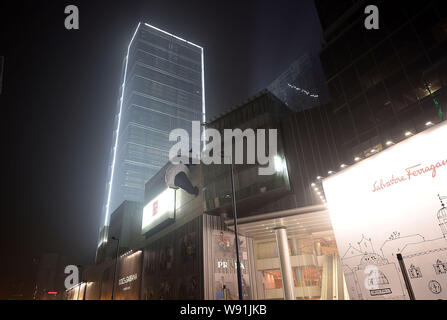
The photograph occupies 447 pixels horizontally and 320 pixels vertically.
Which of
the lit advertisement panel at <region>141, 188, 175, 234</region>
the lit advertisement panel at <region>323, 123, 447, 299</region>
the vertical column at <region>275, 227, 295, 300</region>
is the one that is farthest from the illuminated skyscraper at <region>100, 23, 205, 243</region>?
the lit advertisement panel at <region>323, 123, 447, 299</region>

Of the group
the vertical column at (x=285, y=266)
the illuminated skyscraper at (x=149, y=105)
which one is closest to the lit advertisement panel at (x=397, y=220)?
the vertical column at (x=285, y=266)

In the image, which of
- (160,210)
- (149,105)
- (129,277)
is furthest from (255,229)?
(149,105)

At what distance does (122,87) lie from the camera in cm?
16150

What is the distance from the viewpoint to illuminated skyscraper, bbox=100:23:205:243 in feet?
431

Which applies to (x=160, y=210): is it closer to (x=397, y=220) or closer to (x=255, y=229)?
(x=255, y=229)

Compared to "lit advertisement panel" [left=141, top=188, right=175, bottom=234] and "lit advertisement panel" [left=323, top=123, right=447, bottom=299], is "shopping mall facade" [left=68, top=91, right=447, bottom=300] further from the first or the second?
"lit advertisement panel" [left=323, top=123, right=447, bottom=299]

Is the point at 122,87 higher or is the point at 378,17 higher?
the point at 122,87

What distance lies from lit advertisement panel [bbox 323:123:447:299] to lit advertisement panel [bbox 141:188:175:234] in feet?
87.3

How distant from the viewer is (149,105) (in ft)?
468

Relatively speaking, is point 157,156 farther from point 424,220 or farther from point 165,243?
point 424,220

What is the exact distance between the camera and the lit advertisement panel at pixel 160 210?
33516mm
